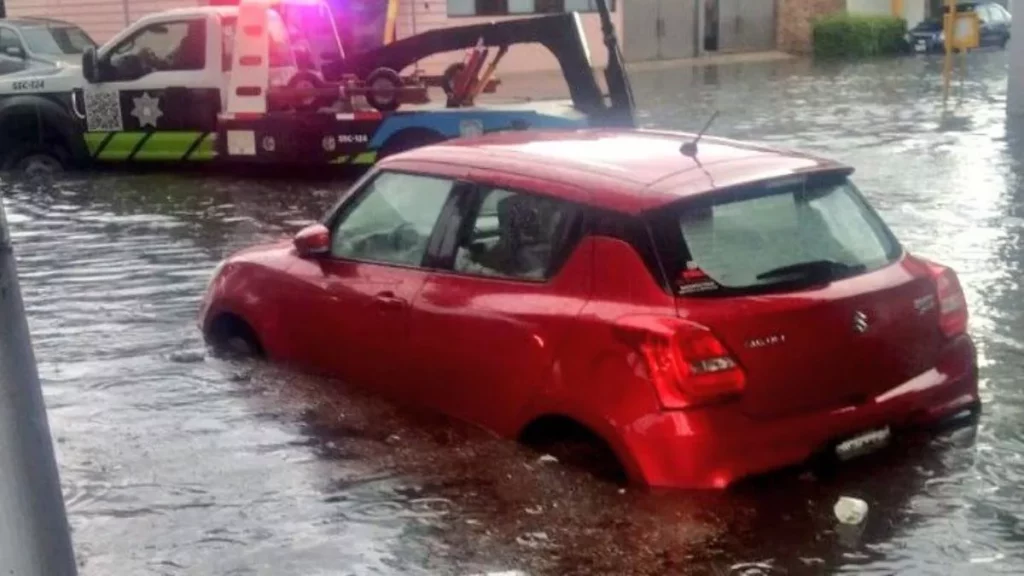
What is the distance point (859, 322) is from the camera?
5.57 m

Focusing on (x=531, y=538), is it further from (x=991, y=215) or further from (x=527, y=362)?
(x=991, y=215)

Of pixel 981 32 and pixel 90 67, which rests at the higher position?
pixel 90 67

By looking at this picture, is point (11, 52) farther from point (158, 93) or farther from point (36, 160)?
point (158, 93)

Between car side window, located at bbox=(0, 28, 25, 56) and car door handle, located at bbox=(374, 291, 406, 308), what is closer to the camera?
car door handle, located at bbox=(374, 291, 406, 308)

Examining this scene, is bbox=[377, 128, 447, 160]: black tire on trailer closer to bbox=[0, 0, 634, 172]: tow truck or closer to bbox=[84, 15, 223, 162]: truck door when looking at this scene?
bbox=[0, 0, 634, 172]: tow truck

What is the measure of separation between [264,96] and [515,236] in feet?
33.7

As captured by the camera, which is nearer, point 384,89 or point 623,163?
point 623,163

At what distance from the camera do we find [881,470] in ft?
19.8

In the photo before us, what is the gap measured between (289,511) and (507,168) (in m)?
1.71

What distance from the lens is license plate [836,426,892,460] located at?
5.64 m

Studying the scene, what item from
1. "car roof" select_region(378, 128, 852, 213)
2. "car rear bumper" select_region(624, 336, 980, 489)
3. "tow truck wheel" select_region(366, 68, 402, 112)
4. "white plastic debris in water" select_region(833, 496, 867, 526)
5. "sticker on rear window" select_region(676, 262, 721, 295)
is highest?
"car roof" select_region(378, 128, 852, 213)

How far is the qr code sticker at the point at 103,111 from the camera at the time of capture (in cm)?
1638

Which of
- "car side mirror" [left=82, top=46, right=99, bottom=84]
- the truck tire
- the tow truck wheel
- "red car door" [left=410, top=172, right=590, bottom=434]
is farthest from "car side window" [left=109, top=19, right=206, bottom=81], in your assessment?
"red car door" [left=410, top=172, right=590, bottom=434]

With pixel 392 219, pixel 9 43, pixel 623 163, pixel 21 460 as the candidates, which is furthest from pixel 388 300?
pixel 9 43
